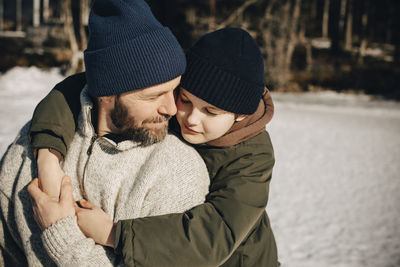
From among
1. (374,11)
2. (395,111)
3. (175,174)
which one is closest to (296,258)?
(175,174)

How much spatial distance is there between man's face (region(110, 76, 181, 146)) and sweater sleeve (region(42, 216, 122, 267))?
44 cm

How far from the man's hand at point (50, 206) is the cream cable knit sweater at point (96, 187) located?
37 mm

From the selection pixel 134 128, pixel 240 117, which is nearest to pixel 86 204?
pixel 134 128

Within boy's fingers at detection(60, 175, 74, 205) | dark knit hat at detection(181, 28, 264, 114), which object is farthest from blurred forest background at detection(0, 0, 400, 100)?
boy's fingers at detection(60, 175, 74, 205)

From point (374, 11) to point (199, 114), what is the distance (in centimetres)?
2873

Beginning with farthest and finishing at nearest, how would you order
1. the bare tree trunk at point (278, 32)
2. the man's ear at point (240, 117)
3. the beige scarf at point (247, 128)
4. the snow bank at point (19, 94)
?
the bare tree trunk at point (278, 32)
the snow bank at point (19, 94)
the man's ear at point (240, 117)
the beige scarf at point (247, 128)

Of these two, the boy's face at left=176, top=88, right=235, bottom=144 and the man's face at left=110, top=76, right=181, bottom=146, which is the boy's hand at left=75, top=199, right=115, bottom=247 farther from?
the boy's face at left=176, top=88, right=235, bottom=144

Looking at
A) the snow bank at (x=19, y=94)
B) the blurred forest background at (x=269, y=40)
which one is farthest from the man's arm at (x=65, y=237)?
the blurred forest background at (x=269, y=40)

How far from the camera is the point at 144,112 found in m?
1.56

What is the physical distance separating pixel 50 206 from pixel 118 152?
1.14 ft

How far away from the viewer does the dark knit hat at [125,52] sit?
5.16 feet

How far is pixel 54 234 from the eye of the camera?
1298mm

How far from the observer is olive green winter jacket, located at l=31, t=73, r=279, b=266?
1324 millimetres

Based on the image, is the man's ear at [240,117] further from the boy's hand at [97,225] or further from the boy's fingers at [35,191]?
the boy's fingers at [35,191]
